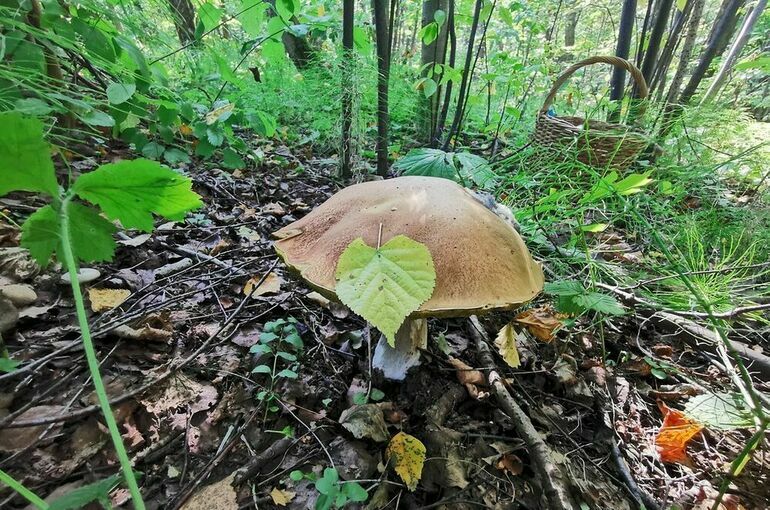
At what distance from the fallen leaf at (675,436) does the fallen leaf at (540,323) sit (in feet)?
1.73

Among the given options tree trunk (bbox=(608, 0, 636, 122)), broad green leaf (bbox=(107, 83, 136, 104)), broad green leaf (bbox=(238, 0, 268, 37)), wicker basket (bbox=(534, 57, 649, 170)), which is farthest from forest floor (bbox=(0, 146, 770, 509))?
tree trunk (bbox=(608, 0, 636, 122))

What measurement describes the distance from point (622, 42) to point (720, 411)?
11.0ft

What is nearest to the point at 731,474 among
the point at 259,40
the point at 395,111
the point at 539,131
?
the point at 539,131

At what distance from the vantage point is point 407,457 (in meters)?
1.23

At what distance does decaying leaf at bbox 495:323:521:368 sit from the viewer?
5.03 feet

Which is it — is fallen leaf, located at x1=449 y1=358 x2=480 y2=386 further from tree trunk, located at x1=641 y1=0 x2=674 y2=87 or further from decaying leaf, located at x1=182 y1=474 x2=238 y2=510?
tree trunk, located at x1=641 y1=0 x2=674 y2=87

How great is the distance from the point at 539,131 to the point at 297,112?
2945 millimetres

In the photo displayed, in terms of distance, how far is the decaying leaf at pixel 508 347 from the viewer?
1532 mm

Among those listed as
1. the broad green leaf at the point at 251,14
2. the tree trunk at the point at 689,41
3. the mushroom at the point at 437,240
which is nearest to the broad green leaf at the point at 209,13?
the broad green leaf at the point at 251,14

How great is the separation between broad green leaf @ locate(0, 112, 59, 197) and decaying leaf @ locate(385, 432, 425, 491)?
1.18 m

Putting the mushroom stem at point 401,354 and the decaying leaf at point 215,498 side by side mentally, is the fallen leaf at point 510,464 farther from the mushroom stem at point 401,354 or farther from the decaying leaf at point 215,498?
the decaying leaf at point 215,498

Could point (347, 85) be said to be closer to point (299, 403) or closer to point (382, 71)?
point (382, 71)

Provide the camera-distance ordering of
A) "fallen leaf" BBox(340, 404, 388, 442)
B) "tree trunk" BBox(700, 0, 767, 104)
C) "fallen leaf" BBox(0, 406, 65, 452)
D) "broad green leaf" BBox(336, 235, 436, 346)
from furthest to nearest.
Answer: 1. "tree trunk" BBox(700, 0, 767, 104)
2. "fallen leaf" BBox(340, 404, 388, 442)
3. "fallen leaf" BBox(0, 406, 65, 452)
4. "broad green leaf" BBox(336, 235, 436, 346)

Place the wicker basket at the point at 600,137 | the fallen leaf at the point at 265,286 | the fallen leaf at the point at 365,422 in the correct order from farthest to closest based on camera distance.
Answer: the wicker basket at the point at 600,137 < the fallen leaf at the point at 265,286 < the fallen leaf at the point at 365,422
